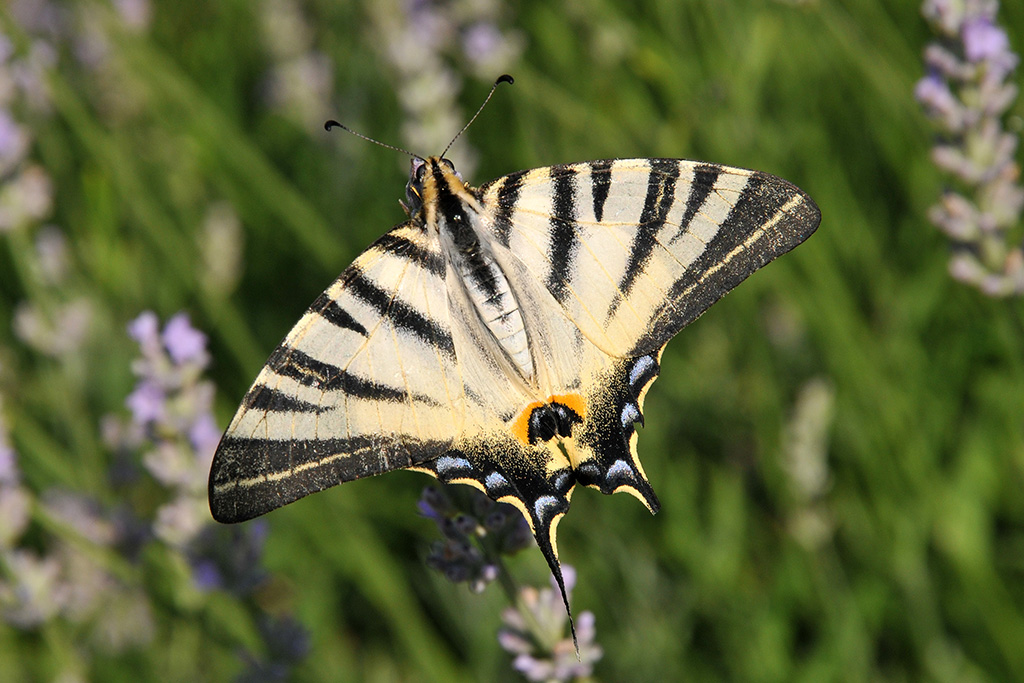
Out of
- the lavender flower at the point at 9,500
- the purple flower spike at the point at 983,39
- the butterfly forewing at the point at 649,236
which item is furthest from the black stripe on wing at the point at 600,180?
the lavender flower at the point at 9,500

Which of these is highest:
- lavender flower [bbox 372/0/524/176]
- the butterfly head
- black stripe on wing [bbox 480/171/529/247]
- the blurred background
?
lavender flower [bbox 372/0/524/176]

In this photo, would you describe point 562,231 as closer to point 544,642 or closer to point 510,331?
point 510,331

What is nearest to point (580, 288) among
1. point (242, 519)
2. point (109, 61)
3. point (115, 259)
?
point (242, 519)

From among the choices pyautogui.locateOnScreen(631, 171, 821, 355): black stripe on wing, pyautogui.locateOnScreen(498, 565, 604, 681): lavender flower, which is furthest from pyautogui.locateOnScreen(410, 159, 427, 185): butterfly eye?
pyautogui.locateOnScreen(498, 565, 604, 681): lavender flower

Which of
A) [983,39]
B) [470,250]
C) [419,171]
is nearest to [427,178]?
[419,171]

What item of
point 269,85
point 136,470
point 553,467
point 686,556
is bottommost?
point 686,556

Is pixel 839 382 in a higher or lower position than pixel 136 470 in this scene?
lower

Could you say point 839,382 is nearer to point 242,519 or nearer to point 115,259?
point 242,519

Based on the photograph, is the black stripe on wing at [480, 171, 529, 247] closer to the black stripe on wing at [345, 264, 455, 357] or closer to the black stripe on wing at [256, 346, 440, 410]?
the black stripe on wing at [345, 264, 455, 357]
